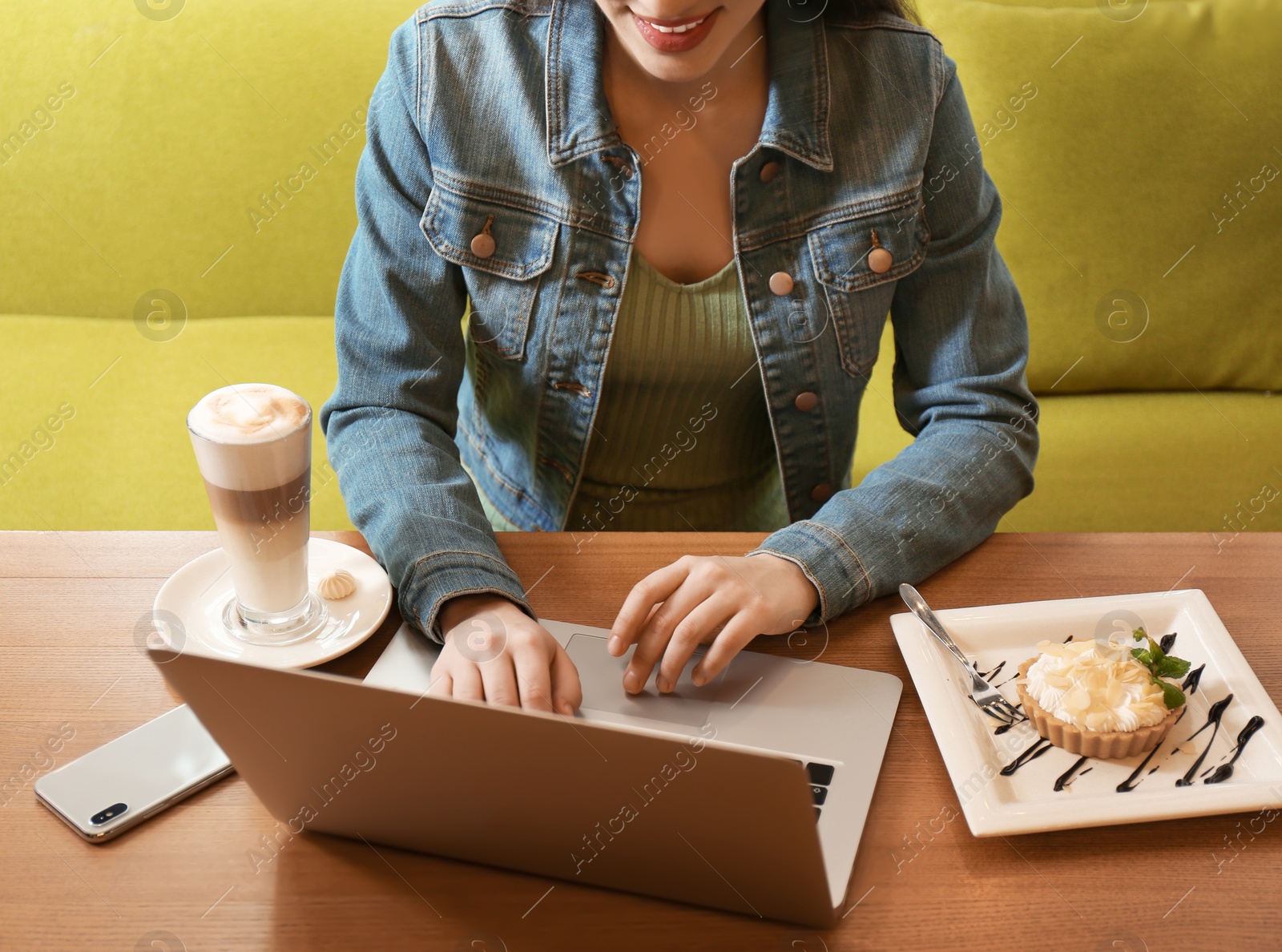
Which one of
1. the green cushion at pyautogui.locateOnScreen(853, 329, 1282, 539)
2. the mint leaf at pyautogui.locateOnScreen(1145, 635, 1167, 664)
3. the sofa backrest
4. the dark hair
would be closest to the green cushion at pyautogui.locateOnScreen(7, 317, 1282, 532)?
the green cushion at pyautogui.locateOnScreen(853, 329, 1282, 539)

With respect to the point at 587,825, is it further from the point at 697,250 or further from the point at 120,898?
the point at 697,250

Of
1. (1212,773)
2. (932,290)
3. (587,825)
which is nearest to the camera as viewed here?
(587,825)

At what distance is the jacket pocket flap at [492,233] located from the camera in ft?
3.18

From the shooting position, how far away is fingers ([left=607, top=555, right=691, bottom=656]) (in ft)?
2.45

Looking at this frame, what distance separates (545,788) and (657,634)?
9.5 inches

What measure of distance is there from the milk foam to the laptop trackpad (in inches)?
9.8

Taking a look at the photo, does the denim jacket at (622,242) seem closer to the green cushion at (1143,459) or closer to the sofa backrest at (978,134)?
the green cushion at (1143,459)

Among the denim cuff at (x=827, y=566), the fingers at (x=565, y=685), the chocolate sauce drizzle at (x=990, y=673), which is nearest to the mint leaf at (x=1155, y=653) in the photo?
the chocolate sauce drizzle at (x=990, y=673)

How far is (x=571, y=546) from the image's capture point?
0.89 metres

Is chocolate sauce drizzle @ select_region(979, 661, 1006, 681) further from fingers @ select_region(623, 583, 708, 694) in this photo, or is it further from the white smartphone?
the white smartphone

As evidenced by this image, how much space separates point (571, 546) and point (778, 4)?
0.58m

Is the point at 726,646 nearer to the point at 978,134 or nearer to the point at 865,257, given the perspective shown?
the point at 865,257

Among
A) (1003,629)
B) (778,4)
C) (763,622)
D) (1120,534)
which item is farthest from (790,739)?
(778,4)

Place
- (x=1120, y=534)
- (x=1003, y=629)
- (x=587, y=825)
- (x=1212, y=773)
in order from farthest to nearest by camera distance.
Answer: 1. (x=1120, y=534)
2. (x=1003, y=629)
3. (x=1212, y=773)
4. (x=587, y=825)
